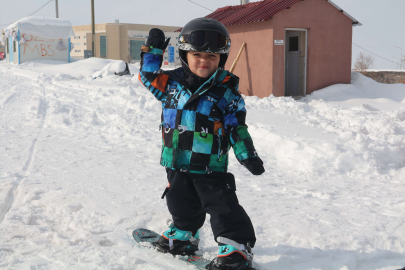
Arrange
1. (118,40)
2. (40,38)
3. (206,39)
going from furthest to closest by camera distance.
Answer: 1. (118,40)
2. (40,38)
3. (206,39)

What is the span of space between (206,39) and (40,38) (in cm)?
2444

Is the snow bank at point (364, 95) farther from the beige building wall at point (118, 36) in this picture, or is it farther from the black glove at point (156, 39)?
the beige building wall at point (118, 36)

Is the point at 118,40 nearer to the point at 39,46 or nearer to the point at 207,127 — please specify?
the point at 39,46

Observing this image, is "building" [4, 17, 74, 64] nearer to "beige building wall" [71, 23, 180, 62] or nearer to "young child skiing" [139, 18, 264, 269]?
"young child skiing" [139, 18, 264, 269]

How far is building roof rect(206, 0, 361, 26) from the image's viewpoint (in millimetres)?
10773

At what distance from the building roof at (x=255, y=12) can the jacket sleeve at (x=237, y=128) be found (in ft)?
29.9

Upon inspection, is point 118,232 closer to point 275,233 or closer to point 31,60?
point 275,233

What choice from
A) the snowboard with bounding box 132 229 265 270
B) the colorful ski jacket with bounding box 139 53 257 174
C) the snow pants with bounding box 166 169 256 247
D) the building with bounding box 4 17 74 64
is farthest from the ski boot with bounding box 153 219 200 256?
the building with bounding box 4 17 74 64

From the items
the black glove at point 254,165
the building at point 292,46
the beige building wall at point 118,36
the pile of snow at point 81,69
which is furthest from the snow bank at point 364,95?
the beige building wall at point 118,36

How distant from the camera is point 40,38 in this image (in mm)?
23516

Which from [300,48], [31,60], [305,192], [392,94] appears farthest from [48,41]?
[305,192]

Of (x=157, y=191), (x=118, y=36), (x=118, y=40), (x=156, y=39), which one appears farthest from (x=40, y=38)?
(x=118, y=36)

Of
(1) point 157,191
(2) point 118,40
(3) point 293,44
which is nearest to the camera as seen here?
(1) point 157,191

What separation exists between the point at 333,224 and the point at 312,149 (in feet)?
6.47
